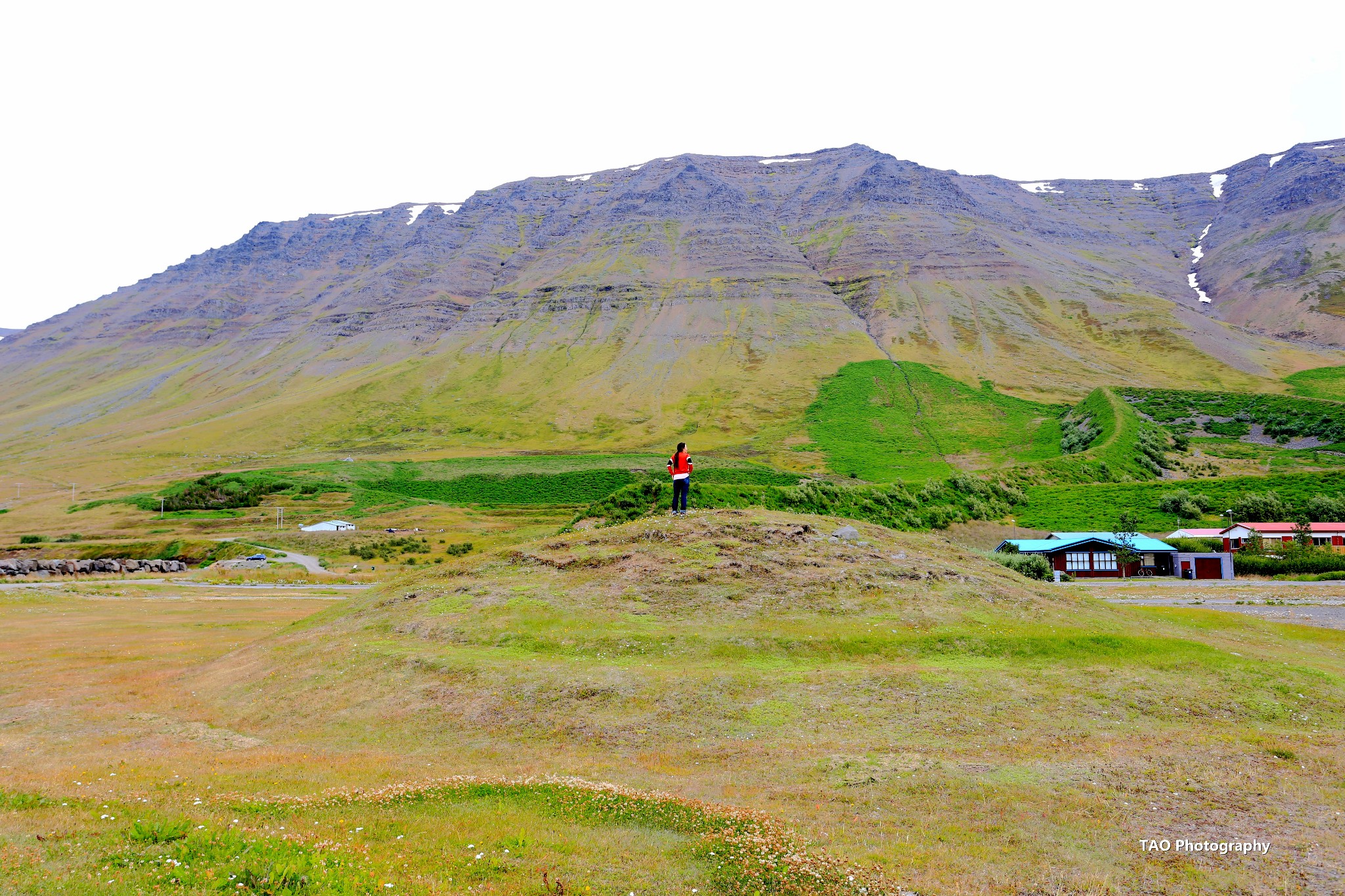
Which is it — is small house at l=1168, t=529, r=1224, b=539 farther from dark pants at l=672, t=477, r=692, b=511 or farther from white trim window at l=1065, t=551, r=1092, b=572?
dark pants at l=672, t=477, r=692, b=511

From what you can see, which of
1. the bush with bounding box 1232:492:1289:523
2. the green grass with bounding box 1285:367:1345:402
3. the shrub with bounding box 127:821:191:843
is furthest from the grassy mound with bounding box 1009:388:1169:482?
the shrub with bounding box 127:821:191:843

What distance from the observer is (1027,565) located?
48.2 metres

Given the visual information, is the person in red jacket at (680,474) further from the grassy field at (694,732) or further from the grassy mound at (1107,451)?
the grassy mound at (1107,451)

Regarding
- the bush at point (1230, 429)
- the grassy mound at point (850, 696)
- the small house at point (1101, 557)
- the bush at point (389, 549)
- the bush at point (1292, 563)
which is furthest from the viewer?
the bush at point (1230, 429)

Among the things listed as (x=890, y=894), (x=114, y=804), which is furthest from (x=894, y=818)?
(x=114, y=804)

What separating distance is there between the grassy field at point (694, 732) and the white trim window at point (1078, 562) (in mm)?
36584

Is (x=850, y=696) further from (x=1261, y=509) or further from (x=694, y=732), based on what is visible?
(x=1261, y=509)

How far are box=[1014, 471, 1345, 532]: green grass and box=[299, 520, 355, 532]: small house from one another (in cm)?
8938

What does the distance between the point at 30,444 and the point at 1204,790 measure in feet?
821

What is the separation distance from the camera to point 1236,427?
4769 inches

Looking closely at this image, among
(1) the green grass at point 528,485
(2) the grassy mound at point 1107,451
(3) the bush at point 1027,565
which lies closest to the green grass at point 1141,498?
(2) the grassy mound at point 1107,451

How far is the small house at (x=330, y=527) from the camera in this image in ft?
361

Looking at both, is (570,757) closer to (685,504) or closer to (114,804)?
(114,804)

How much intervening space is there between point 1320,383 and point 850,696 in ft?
594
